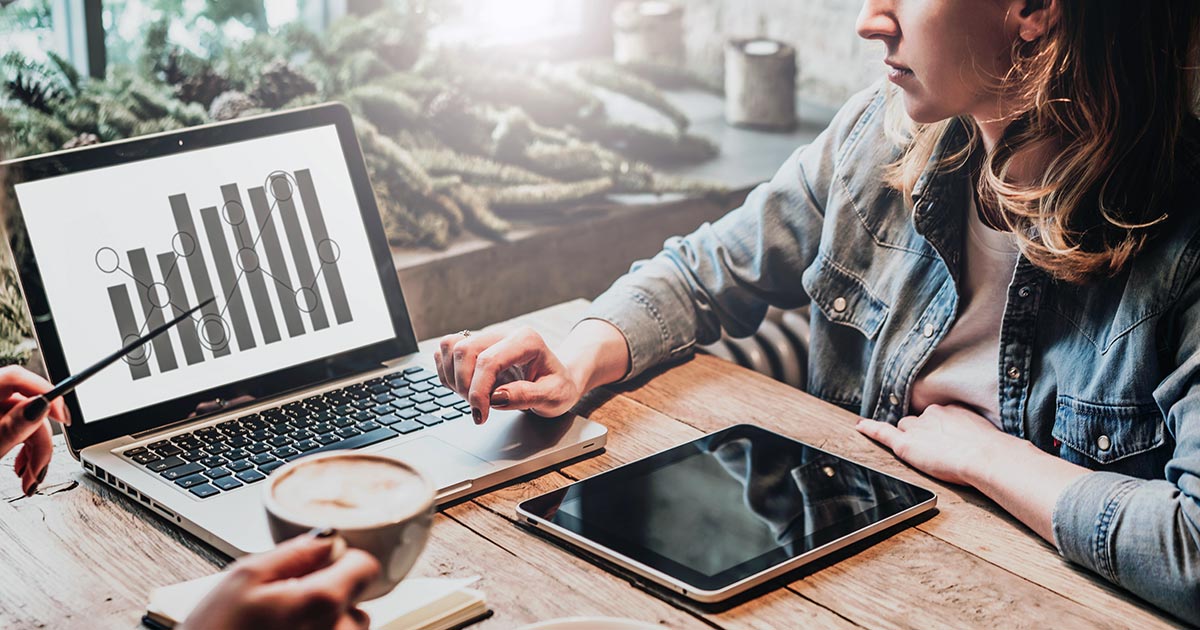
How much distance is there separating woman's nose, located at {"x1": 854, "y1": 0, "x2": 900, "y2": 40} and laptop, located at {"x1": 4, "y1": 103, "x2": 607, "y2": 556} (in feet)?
1.49

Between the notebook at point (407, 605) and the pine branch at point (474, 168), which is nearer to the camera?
the notebook at point (407, 605)

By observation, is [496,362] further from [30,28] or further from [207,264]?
[30,28]

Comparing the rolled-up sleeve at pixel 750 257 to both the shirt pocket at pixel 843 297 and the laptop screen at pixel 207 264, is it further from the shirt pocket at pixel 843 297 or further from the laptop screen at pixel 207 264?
the laptop screen at pixel 207 264

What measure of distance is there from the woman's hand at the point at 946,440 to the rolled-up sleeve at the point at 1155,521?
0.09 metres

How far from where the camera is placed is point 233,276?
3.59 ft

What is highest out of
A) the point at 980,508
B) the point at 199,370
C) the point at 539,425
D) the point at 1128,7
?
the point at 1128,7

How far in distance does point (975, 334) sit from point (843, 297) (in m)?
0.16

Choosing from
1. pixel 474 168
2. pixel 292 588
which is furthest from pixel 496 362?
pixel 474 168

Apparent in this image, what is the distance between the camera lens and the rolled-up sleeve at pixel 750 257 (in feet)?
4.23

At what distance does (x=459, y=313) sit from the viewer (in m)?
1.85

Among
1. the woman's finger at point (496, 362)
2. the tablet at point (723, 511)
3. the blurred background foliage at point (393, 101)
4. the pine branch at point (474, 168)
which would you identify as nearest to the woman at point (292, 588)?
the tablet at point (723, 511)

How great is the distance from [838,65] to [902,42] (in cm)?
167

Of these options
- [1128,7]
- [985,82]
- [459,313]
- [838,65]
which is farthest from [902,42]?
[838,65]

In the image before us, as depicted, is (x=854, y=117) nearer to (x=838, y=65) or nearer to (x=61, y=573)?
(x=61, y=573)
